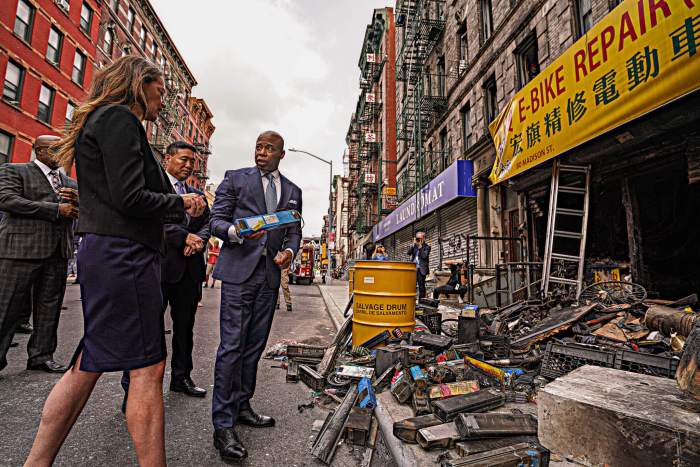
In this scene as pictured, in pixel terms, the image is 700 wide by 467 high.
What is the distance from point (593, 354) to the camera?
3.07 metres

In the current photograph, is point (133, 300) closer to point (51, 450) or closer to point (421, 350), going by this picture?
point (51, 450)

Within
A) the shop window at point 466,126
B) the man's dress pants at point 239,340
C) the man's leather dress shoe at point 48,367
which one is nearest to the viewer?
the man's dress pants at point 239,340

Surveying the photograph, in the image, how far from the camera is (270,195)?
285 cm

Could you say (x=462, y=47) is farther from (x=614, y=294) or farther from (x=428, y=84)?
(x=614, y=294)

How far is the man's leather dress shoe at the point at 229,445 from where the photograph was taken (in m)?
2.08

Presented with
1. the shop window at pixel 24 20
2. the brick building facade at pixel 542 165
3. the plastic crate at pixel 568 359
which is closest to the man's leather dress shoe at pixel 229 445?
the plastic crate at pixel 568 359

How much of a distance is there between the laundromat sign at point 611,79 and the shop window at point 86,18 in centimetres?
2855

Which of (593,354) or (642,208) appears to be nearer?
(593,354)

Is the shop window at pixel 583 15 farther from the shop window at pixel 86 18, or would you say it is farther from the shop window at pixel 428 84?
the shop window at pixel 86 18

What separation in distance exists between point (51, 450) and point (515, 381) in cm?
325

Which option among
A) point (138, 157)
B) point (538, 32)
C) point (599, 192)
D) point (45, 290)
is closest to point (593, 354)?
point (138, 157)

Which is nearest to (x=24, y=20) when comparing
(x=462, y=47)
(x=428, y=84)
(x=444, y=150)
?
(x=428, y=84)

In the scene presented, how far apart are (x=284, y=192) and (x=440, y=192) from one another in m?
11.6

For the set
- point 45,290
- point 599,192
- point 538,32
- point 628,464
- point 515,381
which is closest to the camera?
point 628,464
